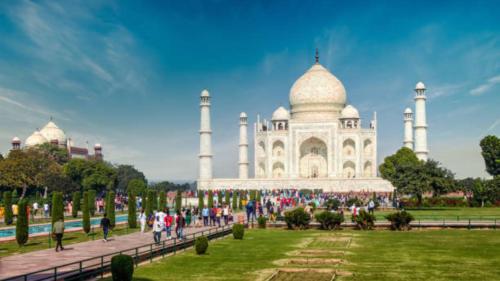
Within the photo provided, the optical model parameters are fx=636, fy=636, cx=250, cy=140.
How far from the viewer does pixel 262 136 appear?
66000 mm

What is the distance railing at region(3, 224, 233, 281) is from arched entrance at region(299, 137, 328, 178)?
4222 centimetres

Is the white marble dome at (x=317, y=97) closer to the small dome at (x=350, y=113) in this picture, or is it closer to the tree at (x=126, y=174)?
the small dome at (x=350, y=113)

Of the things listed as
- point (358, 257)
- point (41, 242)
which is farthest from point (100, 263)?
point (41, 242)

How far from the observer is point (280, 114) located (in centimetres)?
6756

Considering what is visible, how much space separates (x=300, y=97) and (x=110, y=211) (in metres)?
44.0

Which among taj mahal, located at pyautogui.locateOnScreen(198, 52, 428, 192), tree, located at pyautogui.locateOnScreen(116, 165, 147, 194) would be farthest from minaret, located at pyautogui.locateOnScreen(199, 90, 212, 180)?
tree, located at pyautogui.locateOnScreen(116, 165, 147, 194)

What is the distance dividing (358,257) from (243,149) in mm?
47399

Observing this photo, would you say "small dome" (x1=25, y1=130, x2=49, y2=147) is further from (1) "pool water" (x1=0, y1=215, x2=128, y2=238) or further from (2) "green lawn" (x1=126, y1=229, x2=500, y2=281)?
(2) "green lawn" (x1=126, y1=229, x2=500, y2=281)

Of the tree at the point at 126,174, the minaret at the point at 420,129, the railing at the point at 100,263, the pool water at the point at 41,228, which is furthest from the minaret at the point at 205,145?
the railing at the point at 100,263

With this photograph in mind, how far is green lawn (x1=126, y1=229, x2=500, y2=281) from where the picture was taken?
46.1 ft

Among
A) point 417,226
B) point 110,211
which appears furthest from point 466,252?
point 110,211

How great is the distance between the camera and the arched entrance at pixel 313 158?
6569cm

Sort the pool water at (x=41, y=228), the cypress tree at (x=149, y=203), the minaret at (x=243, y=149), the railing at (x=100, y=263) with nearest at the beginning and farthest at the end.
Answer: the railing at (x=100, y=263), the pool water at (x=41, y=228), the cypress tree at (x=149, y=203), the minaret at (x=243, y=149)

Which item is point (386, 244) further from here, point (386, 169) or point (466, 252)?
point (386, 169)
